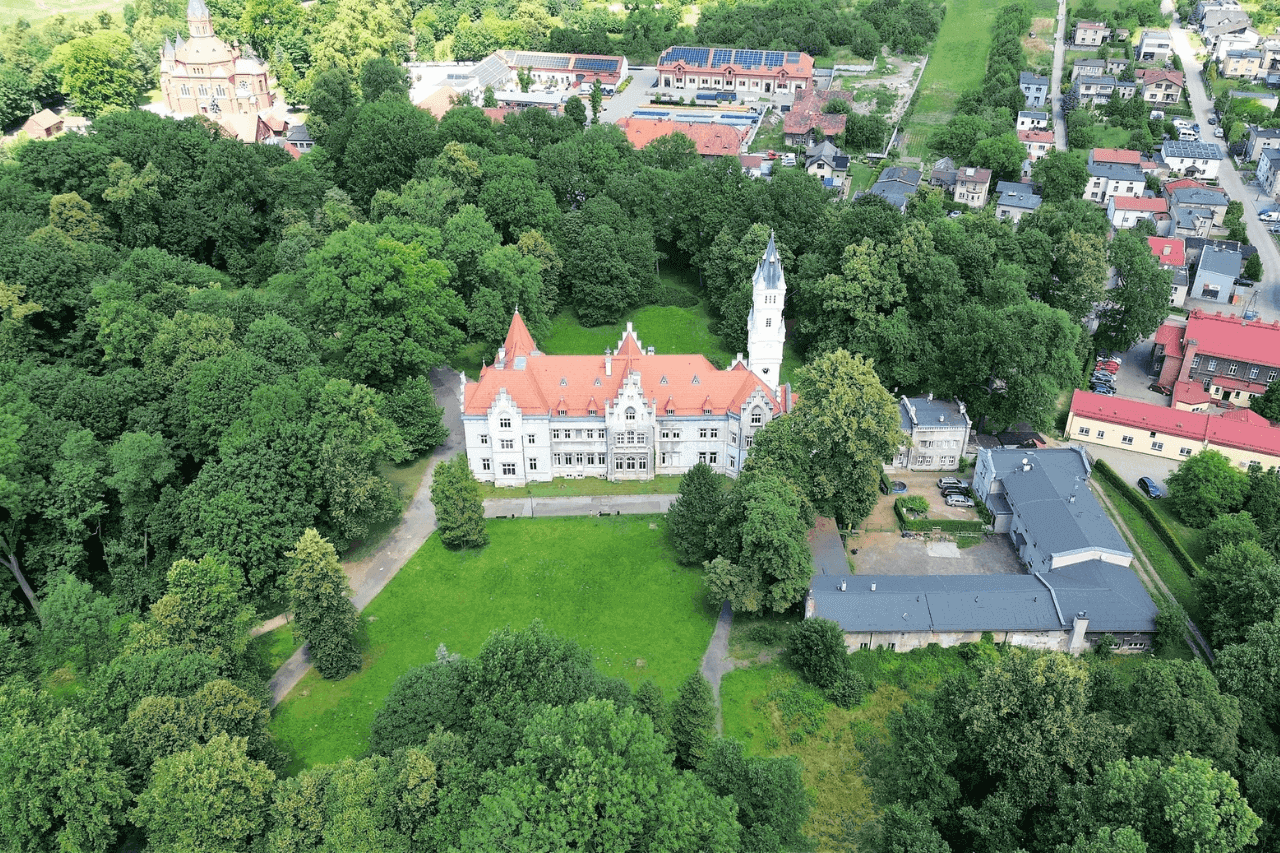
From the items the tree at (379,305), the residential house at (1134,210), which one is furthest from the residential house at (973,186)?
the tree at (379,305)

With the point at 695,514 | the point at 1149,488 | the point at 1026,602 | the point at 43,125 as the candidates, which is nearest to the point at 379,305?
the point at 695,514

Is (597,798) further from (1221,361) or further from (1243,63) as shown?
(1243,63)

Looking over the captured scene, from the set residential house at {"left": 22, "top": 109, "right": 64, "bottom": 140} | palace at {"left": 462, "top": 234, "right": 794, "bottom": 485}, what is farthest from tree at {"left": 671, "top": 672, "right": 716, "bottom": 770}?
residential house at {"left": 22, "top": 109, "right": 64, "bottom": 140}

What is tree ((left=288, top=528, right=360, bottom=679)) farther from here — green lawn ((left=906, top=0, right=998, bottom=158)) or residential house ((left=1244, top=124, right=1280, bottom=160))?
residential house ((left=1244, top=124, right=1280, bottom=160))

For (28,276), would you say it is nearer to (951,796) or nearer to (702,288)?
(702,288)

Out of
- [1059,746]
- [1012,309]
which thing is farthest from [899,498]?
[1059,746]

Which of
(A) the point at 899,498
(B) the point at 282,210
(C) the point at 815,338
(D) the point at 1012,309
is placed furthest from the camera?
(B) the point at 282,210
